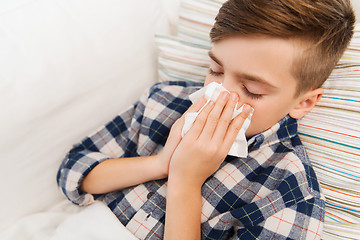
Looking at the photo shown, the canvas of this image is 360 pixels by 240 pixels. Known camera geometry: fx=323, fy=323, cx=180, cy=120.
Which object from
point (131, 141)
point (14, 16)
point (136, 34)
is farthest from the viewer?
point (136, 34)

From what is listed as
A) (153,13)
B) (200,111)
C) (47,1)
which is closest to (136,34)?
(153,13)

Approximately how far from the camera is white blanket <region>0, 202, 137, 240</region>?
3.38 ft

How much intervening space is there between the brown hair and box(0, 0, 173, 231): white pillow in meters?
0.51

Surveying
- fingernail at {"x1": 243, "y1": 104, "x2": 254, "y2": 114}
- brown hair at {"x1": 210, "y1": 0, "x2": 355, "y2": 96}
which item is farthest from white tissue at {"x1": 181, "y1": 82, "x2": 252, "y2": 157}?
brown hair at {"x1": 210, "y1": 0, "x2": 355, "y2": 96}

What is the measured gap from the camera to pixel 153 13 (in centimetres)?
145

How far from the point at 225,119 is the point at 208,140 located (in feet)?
0.27

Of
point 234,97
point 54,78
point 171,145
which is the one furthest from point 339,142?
point 54,78

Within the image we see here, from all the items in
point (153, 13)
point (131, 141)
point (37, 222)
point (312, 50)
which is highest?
point (312, 50)

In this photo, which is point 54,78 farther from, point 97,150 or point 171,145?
point 171,145

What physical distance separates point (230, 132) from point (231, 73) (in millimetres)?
177

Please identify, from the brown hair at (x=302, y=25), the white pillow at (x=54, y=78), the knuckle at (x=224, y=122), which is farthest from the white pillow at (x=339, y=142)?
the white pillow at (x=54, y=78)

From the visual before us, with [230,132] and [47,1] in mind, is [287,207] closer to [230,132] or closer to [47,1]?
[230,132]

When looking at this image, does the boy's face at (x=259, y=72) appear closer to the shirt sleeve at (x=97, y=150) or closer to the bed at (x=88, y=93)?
the bed at (x=88, y=93)

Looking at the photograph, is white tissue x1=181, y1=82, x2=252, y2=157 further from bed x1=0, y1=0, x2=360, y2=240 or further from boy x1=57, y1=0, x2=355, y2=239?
bed x1=0, y1=0, x2=360, y2=240
